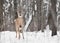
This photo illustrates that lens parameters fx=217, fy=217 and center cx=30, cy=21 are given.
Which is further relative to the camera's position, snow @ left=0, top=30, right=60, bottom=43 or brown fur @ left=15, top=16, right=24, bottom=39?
brown fur @ left=15, top=16, right=24, bottom=39

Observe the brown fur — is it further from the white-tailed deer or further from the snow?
the snow

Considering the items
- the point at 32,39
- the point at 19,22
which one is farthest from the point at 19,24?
the point at 32,39

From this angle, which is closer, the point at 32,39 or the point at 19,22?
the point at 32,39

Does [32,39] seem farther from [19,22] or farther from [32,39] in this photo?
[19,22]

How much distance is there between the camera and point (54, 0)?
15477 millimetres

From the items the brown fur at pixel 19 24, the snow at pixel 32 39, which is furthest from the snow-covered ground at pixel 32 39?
the brown fur at pixel 19 24

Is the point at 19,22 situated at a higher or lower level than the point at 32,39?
higher

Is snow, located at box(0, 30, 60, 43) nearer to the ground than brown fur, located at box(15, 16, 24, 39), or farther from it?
nearer to the ground

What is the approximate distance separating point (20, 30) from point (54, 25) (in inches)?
126

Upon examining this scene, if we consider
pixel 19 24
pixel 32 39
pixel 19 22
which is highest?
pixel 19 22

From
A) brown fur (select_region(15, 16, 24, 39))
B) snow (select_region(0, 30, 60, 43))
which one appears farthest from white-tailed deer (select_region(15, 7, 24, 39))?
snow (select_region(0, 30, 60, 43))

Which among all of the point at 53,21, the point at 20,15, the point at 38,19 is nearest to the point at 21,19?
A: the point at 20,15

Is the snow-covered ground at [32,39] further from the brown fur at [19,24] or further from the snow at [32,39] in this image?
the brown fur at [19,24]

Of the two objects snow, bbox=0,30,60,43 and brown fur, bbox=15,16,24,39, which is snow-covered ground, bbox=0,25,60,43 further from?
brown fur, bbox=15,16,24,39
